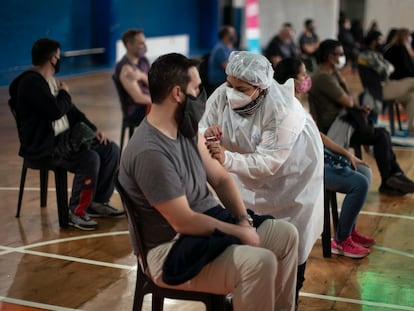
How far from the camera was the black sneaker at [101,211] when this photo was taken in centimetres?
503

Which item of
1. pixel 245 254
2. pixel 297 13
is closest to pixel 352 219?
pixel 245 254

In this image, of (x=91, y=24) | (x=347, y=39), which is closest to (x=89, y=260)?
(x=91, y=24)

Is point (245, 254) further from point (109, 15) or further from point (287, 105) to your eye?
point (109, 15)

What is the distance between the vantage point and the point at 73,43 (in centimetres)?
1338

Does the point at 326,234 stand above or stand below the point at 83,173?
below

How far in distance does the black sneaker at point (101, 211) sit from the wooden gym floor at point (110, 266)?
9 centimetres

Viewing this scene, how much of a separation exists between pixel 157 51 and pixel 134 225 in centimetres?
1310

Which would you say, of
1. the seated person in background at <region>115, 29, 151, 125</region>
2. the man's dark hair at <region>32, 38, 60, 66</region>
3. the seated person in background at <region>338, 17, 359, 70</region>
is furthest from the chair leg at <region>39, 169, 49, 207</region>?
the seated person in background at <region>338, 17, 359, 70</region>

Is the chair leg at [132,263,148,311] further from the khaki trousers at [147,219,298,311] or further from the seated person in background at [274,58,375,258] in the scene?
the seated person in background at [274,58,375,258]

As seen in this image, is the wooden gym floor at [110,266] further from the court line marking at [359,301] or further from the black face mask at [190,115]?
the black face mask at [190,115]

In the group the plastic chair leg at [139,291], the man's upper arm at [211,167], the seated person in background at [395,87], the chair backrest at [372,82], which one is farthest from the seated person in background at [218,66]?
the plastic chair leg at [139,291]

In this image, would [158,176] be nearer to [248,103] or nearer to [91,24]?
[248,103]

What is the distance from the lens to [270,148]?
3.33 meters

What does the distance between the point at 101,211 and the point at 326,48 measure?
6.78 feet
